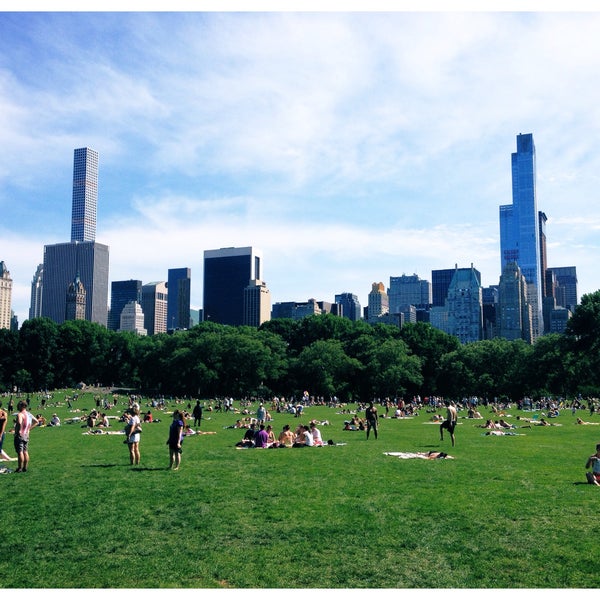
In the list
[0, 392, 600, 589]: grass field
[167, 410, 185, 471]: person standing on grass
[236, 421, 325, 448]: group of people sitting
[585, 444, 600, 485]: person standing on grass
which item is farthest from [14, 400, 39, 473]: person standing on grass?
[585, 444, 600, 485]: person standing on grass

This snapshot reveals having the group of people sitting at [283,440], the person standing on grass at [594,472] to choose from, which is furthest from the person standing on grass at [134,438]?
the person standing on grass at [594,472]

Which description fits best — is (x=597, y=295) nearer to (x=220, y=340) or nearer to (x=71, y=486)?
(x=220, y=340)

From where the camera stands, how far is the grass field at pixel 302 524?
8.44m

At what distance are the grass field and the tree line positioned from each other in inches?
2313

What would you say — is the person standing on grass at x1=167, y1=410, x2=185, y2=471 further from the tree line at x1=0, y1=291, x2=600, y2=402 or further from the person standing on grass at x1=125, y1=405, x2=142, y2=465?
the tree line at x1=0, y1=291, x2=600, y2=402

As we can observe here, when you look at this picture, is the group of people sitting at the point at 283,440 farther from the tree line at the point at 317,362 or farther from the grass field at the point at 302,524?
the tree line at the point at 317,362

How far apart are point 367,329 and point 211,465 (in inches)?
3211

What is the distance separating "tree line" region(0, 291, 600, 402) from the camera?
239 ft

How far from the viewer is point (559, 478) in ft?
49.8

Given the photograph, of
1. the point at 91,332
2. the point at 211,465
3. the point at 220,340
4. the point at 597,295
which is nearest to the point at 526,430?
the point at 211,465

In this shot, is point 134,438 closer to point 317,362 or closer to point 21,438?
point 21,438

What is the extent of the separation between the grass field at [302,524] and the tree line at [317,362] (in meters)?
58.8

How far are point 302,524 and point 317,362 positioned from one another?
2744 inches

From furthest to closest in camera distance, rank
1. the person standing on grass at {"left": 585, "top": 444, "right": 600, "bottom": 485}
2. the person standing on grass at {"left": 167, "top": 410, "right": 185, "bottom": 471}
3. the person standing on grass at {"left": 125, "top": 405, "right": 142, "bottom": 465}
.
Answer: the person standing on grass at {"left": 125, "top": 405, "right": 142, "bottom": 465}, the person standing on grass at {"left": 167, "top": 410, "right": 185, "bottom": 471}, the person standing on grass at {"left": 585, "top": 444, "right": 600, "bottom": 485}
